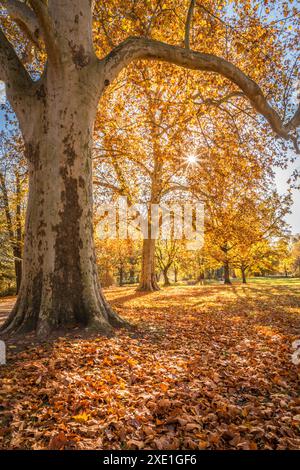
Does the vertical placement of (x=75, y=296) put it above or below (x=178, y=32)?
below

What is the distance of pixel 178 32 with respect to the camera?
8.64 metres

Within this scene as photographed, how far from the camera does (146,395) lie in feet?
9.93

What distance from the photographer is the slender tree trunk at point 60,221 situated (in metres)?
4.98

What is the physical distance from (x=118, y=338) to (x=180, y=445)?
2.63 meters

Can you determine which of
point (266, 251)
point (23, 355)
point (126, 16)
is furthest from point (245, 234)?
point (266, 251)

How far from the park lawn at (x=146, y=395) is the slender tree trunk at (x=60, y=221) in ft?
1.86

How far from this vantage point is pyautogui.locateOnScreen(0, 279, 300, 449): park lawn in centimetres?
237

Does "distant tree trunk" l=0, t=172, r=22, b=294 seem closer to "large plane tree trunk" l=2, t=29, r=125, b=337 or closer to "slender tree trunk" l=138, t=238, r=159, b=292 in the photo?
"slender tree trunk" l=138, t=238, r=159, b=292

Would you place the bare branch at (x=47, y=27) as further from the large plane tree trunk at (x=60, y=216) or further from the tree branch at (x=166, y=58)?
the tree branch at (x=166, y=58)

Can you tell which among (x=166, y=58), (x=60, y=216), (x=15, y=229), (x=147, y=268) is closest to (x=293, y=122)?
(x=166, y=58)

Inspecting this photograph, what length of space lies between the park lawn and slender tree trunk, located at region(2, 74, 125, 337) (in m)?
0.57

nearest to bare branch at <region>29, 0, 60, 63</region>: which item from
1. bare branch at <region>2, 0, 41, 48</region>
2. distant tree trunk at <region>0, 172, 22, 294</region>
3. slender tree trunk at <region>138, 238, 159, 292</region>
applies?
bare branch at <region>2, 0, 41, 48</region>
